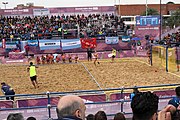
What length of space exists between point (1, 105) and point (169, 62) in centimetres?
1673

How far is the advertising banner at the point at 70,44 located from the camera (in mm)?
37172

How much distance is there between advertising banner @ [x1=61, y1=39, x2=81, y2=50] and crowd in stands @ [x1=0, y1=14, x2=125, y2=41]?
3349 mm

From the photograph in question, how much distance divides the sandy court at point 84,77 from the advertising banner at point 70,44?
7.37 m

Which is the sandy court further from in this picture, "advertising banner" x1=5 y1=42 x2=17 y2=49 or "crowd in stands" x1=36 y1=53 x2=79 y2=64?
"advertising banner" x1=5 y1=42 x2=17 y2=49

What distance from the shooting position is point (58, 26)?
45594 millimetres

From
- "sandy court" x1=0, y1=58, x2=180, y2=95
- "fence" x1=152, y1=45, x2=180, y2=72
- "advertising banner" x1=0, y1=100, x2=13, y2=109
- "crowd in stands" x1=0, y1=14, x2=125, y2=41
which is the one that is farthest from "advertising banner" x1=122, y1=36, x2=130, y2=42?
"advertising banner" x1=0, y1=100, x2=13, y2=109

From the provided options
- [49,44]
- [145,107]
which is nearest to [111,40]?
[49,44]

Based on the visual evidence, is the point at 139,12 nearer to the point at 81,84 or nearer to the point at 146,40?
the point at 146,40

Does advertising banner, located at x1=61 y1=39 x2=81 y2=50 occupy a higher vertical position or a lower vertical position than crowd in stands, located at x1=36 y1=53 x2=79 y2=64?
higher

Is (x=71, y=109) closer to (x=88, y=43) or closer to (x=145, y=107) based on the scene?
(x=145, y=107)

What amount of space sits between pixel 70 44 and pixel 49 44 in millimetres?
2337

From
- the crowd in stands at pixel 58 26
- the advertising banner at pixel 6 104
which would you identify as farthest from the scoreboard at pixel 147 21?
the advertising banner at pixel 6 104

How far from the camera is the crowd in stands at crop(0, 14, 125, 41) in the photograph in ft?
135

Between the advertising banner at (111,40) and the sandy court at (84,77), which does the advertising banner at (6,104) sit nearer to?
the sandy court at (84,77)
